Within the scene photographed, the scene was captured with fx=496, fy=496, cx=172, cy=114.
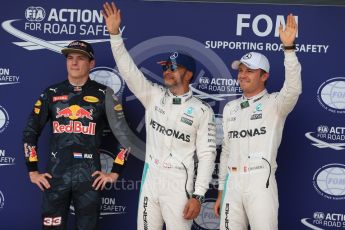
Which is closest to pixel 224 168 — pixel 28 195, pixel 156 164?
pixel 156 164

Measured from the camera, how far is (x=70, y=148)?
11.8 ft

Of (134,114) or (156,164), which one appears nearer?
(156,164)

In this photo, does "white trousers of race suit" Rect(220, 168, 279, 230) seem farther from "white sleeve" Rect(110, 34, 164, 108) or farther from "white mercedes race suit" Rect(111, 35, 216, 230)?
"white sleeve" Rect(110, 34, 164, 108)

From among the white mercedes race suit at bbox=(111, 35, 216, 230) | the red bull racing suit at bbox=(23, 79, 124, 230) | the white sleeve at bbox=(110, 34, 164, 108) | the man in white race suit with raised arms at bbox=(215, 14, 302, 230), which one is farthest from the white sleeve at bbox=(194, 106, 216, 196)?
the red bull racing suit at bbox=(23, 79, 124, 230)

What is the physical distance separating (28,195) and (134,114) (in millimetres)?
1125

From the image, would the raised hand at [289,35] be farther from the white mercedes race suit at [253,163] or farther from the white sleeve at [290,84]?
the white mercedes race suit at [253,163]

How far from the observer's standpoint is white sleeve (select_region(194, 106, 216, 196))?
11.0 feet

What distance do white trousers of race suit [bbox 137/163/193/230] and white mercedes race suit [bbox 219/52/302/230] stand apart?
0.94 feet

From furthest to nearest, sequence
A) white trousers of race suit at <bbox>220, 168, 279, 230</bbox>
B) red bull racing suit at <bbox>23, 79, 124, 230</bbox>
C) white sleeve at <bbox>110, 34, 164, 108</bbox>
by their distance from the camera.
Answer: red bull racing suit at <bbox>23, 79, 124, 230</bbox> < white sleeve at <bbox>110, 34, 164, 108</bbox> < white trousers of race suit at <bbox>220, 168, 279, 230</bbox>

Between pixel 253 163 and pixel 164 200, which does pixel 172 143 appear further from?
pixel 253 163

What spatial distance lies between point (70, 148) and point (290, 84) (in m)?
1.61

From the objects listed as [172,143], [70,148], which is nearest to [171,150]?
[172,143]

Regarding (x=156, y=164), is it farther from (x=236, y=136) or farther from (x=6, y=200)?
(x=6, y=200)

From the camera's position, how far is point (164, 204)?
3.35 m
